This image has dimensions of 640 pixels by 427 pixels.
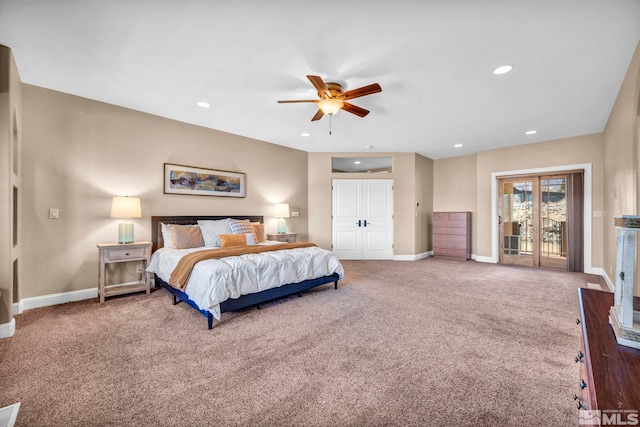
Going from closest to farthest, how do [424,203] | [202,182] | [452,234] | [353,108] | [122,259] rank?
[353,108], [122,259], [202,182], [452,234], [424,203]

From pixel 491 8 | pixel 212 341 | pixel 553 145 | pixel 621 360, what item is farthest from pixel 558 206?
pixel 212 341

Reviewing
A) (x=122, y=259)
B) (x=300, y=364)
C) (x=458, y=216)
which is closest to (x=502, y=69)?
(x=300, y=364)

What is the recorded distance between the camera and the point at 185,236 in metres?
4.11

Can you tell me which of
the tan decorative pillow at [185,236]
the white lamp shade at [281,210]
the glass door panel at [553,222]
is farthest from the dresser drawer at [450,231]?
the tan decorative pillow at [185,236]

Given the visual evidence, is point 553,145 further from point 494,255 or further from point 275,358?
point 275,358

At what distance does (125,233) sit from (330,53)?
3395 millimetres

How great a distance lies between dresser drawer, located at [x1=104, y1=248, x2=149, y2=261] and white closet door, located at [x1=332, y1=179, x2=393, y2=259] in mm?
4042

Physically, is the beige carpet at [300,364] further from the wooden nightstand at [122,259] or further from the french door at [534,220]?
the french door at [534,220]

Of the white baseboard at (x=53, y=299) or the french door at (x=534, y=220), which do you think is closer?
the white baseboard at (x=53, y=299)

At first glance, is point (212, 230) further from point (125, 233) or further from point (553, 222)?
point (553, 222)

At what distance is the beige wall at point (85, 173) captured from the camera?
11.0 feet

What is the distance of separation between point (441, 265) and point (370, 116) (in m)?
3.66

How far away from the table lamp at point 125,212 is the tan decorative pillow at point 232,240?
3.70 ft

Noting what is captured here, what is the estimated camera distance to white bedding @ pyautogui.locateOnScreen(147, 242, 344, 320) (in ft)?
9.17
